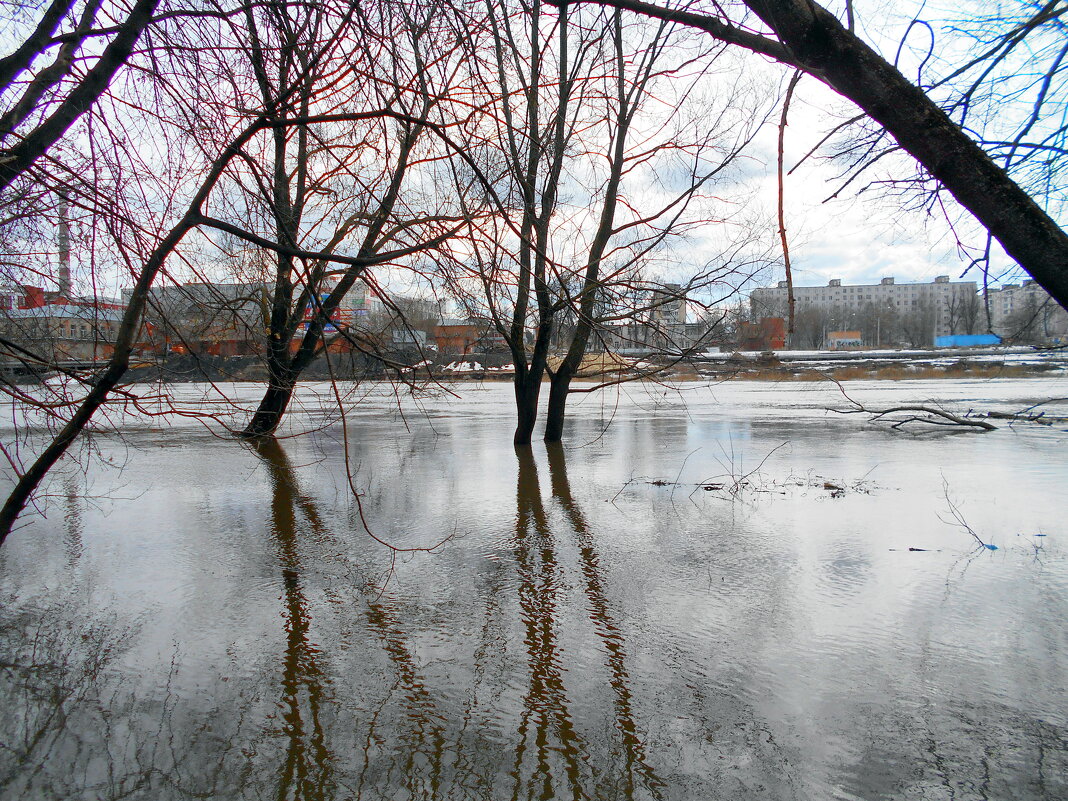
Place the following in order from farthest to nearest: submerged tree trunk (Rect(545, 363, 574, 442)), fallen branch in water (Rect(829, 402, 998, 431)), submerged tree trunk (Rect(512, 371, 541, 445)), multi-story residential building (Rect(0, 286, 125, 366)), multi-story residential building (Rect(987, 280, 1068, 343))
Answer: submerged tree trunk (Rect(545, 363, 574, 442)) < submerged tree trunk (Rect(512, 371, 541, 445)) < fallen branch in water (Rect(829, 402, 998, 431)) < multi-story residential building (Rect(987, 280, 1068, 343)) < multi-story residential building (Rect(0, 286, 125, 366))

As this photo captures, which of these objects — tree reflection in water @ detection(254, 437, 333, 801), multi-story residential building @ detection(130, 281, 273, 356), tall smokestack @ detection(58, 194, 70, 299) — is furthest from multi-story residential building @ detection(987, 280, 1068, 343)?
tall smokestack @ detection(58, 194, 70, 299)

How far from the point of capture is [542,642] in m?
4.39

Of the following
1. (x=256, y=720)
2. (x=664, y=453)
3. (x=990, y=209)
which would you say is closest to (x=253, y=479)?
(x=664, y=453)

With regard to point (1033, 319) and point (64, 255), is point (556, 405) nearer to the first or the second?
point (1033, 319)

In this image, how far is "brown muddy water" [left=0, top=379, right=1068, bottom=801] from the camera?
3.12 meters

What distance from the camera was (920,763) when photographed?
3.13m

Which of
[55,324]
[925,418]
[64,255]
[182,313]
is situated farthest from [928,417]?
[64,255]

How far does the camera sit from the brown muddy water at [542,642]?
3.12 m

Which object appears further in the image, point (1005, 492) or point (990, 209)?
point (1005, 492)

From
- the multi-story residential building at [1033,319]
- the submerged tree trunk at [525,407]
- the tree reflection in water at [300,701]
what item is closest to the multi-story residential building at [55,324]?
the tree reflection in water at [300,701]

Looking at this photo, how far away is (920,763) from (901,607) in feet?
6.59

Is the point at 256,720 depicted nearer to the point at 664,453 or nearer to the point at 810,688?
the point at 810,688

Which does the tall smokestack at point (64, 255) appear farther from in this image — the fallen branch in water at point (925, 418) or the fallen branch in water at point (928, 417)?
the fallen branch in water at point (925, 418)

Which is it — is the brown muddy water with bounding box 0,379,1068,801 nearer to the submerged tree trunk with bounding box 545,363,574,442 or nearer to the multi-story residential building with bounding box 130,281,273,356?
the multi-story residential building with bounding box 130,281,273,356
